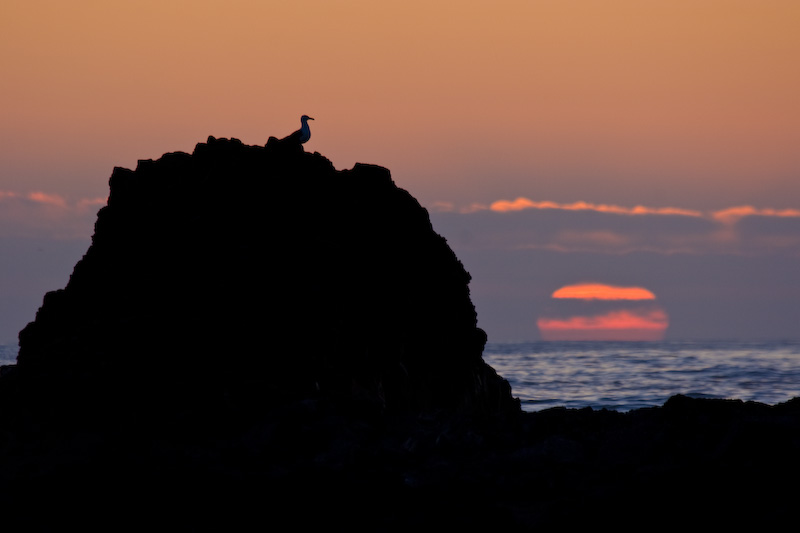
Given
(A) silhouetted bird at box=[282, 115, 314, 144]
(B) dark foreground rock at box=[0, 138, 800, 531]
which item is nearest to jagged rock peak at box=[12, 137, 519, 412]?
(B) dark foreground rock at box=[0, 138, 800, 531]

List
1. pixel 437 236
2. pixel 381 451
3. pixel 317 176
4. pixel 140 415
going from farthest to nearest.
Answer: pixel 437 236 → pixel 317 176 → pixel 140 415 → pixel 381 451

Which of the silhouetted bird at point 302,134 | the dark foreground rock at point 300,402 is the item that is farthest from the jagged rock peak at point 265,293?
the silhouetted bird at point 302,134

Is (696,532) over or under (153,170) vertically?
under

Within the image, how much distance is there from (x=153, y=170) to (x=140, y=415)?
15.9ft

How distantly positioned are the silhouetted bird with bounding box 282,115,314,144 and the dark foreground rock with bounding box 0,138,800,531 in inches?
7.0

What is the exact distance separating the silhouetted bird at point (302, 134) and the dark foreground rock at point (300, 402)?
0.59 feet

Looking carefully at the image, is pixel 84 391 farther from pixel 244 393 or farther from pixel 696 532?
pixel 696 532

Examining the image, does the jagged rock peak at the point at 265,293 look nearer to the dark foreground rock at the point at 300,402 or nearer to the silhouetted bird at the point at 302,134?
the dark foreground rock at the point at 300,402

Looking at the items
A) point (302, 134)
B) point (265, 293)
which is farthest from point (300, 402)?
point (302, 134)

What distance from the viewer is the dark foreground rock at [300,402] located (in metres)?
10.3

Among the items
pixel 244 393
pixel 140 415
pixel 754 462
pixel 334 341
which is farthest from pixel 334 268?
pixel 754 462

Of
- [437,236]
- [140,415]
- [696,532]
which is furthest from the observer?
[437,236]

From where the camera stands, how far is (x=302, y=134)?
16484 millimetres

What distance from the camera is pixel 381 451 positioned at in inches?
442
